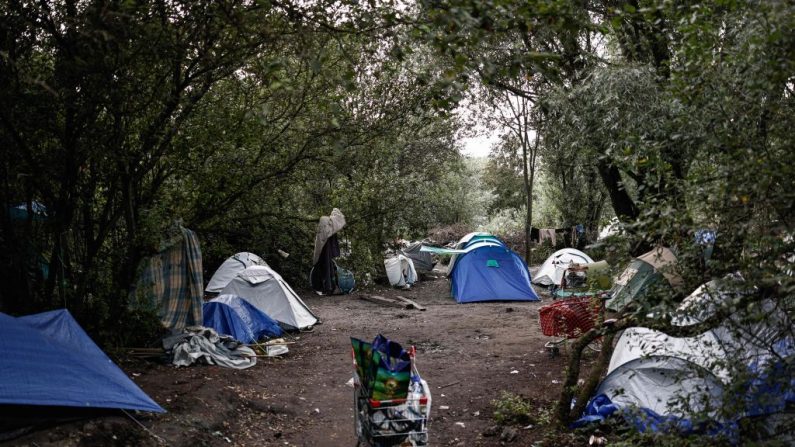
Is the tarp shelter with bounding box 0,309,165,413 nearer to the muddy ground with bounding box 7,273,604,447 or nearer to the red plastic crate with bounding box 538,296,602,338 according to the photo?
the muddy ground with bounding box 7,273,604,447

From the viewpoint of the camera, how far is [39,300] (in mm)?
7055

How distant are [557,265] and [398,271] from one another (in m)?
4.45

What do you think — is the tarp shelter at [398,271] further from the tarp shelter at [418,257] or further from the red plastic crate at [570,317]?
the red plastic crate at [570,317]

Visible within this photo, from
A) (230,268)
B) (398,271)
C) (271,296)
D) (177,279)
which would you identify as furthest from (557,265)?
(177,279)

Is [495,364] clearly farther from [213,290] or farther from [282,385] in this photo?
[213,290]

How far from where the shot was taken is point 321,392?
24.6ft

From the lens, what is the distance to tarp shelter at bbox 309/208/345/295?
13.9 m

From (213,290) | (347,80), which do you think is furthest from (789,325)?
(213,290)

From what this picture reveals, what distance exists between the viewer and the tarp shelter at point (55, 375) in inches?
179

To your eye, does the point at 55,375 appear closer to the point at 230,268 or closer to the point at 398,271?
the point at 230,268

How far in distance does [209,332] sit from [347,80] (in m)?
5.61

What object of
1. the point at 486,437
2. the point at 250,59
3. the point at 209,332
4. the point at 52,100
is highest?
the point at 250,59

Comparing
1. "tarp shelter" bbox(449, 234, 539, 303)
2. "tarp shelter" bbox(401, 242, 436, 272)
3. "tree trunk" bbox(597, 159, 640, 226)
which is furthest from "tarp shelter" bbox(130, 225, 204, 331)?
"tarp shelter" bbox(401, 242, 436, 272)

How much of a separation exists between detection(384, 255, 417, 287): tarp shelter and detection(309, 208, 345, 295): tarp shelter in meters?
2.43
